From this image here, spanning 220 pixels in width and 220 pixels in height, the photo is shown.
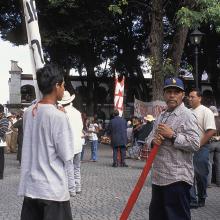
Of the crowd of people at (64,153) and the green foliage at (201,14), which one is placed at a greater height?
the green foliage at (201,14)

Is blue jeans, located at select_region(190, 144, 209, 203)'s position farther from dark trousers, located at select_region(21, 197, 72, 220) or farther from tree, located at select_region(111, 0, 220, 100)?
tree, located at select_region(111, 0, 220, 100)

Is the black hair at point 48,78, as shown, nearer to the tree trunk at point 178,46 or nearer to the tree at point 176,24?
the tree at point 176,24

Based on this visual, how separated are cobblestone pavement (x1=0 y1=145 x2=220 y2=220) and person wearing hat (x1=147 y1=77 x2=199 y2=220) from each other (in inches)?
104

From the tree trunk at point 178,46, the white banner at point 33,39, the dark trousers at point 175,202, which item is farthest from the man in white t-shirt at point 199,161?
the tree trunk at point 178,46

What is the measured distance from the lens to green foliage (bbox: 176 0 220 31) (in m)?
18.5

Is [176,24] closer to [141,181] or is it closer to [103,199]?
[103,199]

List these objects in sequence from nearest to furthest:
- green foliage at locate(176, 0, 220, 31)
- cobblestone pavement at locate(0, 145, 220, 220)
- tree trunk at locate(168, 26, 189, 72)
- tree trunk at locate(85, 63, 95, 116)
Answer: cobblestone pavement at locate(0, 145, 220, 220), green foliage at locate(176, 0, 220, 31), tree trunk at locate(168, 26, 189, 72), tree trunk at locate(85, 63, 95, 116)

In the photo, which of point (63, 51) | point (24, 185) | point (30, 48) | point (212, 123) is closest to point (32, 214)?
Result: point (24, 185)

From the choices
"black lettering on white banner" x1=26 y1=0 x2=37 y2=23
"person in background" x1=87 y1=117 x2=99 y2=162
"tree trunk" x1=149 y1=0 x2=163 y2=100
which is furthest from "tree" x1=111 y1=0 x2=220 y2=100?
"black lettering on white banner" x1=26 y1=0 x2=37 y2=23

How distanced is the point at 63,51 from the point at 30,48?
24432 mm

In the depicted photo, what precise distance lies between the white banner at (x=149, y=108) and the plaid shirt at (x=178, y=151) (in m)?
13.8

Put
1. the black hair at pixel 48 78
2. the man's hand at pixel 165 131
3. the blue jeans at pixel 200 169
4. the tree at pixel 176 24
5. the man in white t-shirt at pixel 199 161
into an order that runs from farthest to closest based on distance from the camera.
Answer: the tree at pixel 176 24
the blue jeans at pixel 200 169
the man in white t-shirt at pixel 199 161
the man's hand at pixel 165 131
the black hair at pixel 48 78

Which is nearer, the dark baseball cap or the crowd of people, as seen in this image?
the crowd of people

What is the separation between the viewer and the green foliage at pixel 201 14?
18469 mm
